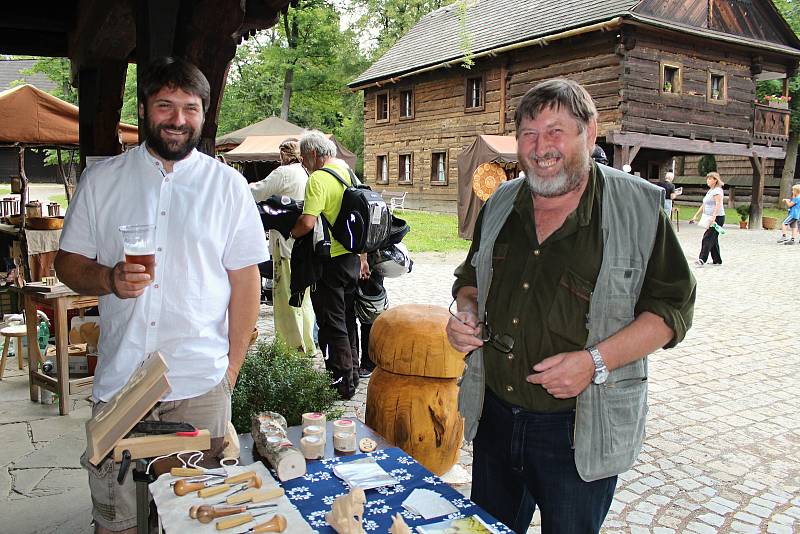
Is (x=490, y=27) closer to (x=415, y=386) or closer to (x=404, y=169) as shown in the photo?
(x=404, y=169)

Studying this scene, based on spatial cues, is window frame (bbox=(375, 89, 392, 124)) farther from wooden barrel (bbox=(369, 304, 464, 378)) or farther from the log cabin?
wooden barrel (bbox=(369, 304, 464, 378))

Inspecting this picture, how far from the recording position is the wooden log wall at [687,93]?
18438mm

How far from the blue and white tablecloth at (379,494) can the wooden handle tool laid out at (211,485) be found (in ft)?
0.47

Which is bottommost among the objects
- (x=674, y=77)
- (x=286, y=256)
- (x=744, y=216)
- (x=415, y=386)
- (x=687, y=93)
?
(x=415, y=386)

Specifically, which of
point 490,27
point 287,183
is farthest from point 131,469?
point 490,27

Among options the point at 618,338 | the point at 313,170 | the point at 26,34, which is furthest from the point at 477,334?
the point at 26,34

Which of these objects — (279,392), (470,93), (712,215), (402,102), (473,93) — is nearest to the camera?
(279,392)

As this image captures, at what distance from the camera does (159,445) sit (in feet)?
5.83

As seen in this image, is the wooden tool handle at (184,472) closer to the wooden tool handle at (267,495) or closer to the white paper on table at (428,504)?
the wooden tool handle at (267,495)

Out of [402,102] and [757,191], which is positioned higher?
[402,102]

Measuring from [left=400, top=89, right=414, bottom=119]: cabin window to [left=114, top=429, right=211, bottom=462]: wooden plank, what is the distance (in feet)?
82.5

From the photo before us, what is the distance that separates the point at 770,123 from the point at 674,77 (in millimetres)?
4926

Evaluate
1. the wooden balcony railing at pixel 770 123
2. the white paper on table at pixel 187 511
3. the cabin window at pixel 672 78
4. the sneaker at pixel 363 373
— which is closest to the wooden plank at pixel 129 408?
the white paper on table at pixel 187 511

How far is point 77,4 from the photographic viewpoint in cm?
554
